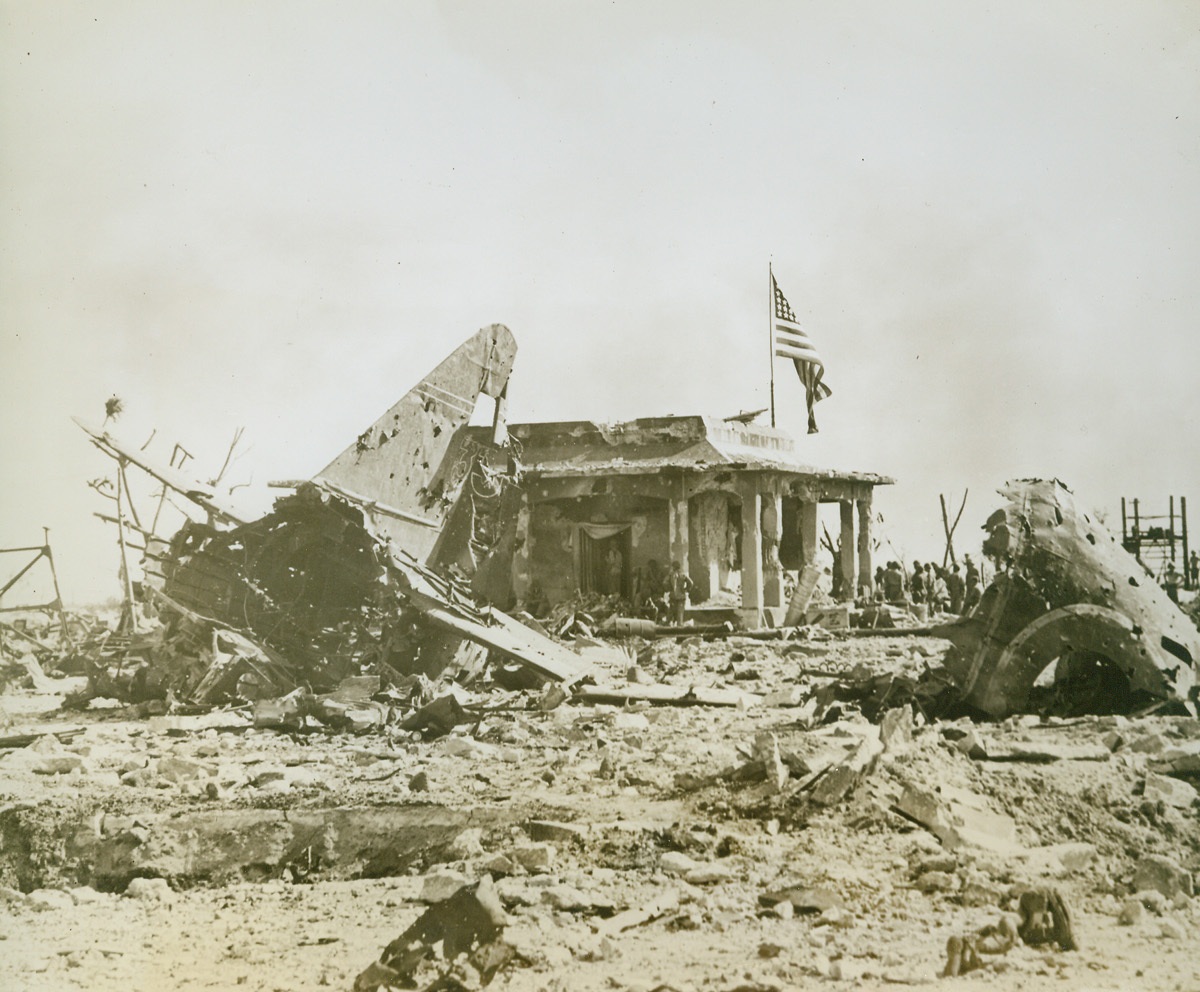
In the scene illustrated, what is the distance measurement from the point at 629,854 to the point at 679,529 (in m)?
15.0

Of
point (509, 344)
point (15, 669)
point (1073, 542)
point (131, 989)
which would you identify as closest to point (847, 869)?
point (131, 989)

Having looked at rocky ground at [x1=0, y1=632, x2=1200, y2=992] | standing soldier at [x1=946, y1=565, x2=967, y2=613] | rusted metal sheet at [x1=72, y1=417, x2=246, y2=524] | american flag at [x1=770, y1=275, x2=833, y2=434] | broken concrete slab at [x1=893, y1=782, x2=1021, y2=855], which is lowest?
rocky ground at [x1=0, y1=632, x2=1200, y2=992]

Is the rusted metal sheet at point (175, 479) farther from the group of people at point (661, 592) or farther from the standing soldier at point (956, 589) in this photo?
the standing soldier at point (956, 589)

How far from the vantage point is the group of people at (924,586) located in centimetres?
2177

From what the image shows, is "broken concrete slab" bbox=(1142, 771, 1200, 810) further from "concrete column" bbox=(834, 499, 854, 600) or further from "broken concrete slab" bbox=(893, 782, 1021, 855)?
"concrete column" bbox=(834, 499, 854, 600)

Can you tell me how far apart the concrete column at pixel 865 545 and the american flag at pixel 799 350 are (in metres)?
3.64

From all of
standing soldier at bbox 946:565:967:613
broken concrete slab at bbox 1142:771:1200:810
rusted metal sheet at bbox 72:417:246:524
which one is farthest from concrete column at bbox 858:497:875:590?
broken concrete slab at bbox 1142:771:1200:810

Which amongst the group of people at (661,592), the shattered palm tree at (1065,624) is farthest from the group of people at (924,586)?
the shattered palm tree at (1065,624)

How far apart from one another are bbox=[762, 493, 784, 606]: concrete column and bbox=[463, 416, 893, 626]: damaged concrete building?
0.02 meters

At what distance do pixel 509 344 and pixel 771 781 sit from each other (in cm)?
827

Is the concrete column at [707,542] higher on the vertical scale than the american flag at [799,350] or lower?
lower

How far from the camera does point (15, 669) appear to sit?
13.3m

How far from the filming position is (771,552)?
2052 centimetres

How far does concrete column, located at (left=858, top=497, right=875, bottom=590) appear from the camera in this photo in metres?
24.3
